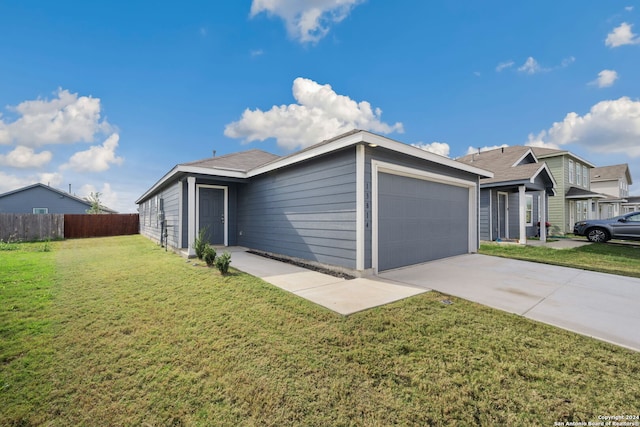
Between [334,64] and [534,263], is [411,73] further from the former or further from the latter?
[534,263]

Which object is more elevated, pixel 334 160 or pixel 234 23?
pixel 234 23

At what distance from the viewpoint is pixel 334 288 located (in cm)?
427

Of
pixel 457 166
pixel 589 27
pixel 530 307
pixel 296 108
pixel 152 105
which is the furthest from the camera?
pixel 296 108

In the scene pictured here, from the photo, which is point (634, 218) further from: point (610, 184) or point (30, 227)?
point (30, 227)

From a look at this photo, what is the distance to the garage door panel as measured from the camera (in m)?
5.61

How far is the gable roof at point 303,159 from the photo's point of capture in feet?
16.2

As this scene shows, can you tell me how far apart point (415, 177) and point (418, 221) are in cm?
110

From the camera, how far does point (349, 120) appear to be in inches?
541

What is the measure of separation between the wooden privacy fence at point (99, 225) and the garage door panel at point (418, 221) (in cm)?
1949

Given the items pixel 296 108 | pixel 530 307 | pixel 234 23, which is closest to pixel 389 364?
pixel 530 307

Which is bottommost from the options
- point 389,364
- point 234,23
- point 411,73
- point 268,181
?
point 389,364

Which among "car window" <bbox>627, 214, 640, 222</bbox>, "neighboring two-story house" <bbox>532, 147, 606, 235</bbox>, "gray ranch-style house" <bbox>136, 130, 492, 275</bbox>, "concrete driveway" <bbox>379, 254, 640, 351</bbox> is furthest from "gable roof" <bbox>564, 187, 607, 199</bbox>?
"concrete driveway" <bbox>379, 254, 640, 351</bbox>

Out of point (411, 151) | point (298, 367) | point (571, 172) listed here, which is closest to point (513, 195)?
point (571, 172)

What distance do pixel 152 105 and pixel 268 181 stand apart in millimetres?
6764
